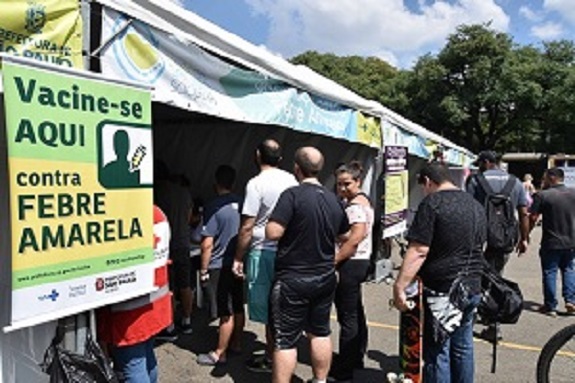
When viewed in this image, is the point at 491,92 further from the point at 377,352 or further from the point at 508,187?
the point at 377,352

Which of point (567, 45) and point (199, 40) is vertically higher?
point (567, 45)

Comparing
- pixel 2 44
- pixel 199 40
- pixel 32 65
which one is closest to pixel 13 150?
pixel 32 65

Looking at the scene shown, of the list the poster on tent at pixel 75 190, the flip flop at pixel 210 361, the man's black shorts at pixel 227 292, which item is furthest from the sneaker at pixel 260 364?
the poster on tent at pixel 75 190

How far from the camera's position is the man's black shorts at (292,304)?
3.29 m

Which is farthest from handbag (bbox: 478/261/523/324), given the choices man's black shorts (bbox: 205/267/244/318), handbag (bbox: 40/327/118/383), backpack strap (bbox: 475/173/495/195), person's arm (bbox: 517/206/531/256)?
handbag (bbox: 40/327/118/383)

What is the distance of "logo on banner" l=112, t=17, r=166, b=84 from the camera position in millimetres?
2707

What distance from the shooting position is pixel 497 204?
5.13 m

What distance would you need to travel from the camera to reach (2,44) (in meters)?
2.15

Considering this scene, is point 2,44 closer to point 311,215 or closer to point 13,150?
point 13,150

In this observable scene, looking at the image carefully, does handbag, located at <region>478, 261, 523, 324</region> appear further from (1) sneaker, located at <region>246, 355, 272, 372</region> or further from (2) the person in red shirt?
(2) the person in red shirt

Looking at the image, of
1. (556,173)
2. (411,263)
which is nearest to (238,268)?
(411,263)

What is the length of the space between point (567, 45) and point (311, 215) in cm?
3095

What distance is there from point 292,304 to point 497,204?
2.81m

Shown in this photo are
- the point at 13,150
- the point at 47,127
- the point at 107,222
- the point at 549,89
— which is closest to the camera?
the point at 13,150
